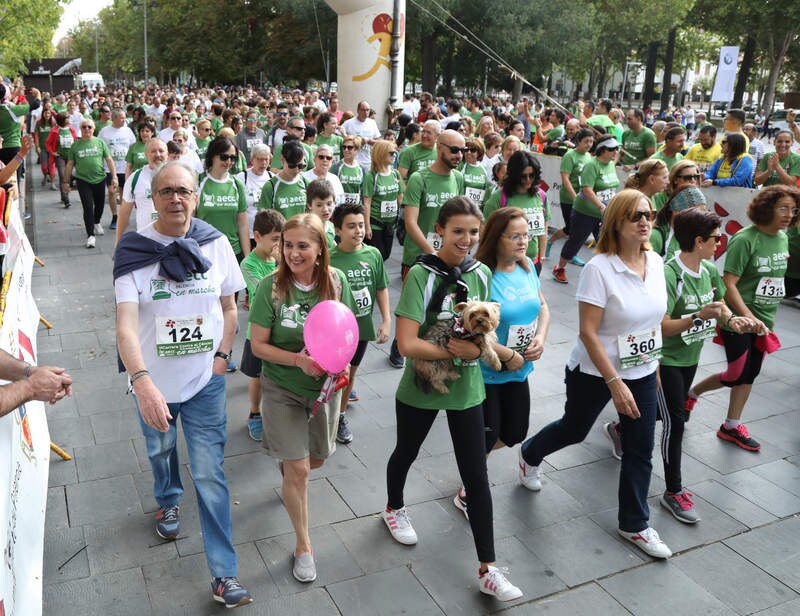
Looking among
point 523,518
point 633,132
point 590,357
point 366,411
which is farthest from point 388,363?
point 633,132

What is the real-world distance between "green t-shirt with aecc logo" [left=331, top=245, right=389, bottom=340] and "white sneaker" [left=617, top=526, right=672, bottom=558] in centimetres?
210

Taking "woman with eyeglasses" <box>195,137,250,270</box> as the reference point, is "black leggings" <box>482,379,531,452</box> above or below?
below

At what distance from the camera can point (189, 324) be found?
3654 mm

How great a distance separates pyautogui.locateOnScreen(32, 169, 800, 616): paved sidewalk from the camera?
385cm

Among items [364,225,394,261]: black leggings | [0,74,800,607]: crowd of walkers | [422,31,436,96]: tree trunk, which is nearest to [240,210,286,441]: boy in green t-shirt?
[0,74,800,607]: crowd of walkers

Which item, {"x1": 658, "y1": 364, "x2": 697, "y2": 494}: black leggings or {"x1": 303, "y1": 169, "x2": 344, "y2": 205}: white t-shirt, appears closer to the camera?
{"x1": 658, "y1": 364, "x2": 697, "y2": 494}: black leggings

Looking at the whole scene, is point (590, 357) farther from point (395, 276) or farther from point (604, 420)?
point (395, 276)

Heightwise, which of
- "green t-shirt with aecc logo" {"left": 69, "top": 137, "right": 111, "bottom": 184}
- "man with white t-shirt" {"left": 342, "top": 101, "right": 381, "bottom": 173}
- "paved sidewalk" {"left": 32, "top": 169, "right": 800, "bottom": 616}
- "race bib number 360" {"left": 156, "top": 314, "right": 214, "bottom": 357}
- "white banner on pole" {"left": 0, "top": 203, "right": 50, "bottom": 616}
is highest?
"man with white t-shirt" {"left": 342, "top": 101, "right": 381, "bottom": 173}

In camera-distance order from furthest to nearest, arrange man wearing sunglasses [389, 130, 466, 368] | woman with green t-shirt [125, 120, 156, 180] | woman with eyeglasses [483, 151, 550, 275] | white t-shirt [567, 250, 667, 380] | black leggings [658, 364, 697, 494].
Answer: woman with green t-shirt [125, 120, 156, 180]
man wearing sunglasses [389, 130, 466, 368]
woman with eyeglasses [483, 151, 550, 275]
black leggings [658, 364, 697, 494]
white t-shirt [567, 250, 667, 380]

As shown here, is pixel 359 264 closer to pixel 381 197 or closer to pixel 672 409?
pixel 672 409

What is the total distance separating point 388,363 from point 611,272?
3.44 metres

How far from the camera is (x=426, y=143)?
8.75m

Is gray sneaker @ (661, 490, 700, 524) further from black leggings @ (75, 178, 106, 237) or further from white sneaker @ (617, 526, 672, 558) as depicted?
black leggings @ (75, 178, 106, 237)

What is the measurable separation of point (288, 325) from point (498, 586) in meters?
1.68
